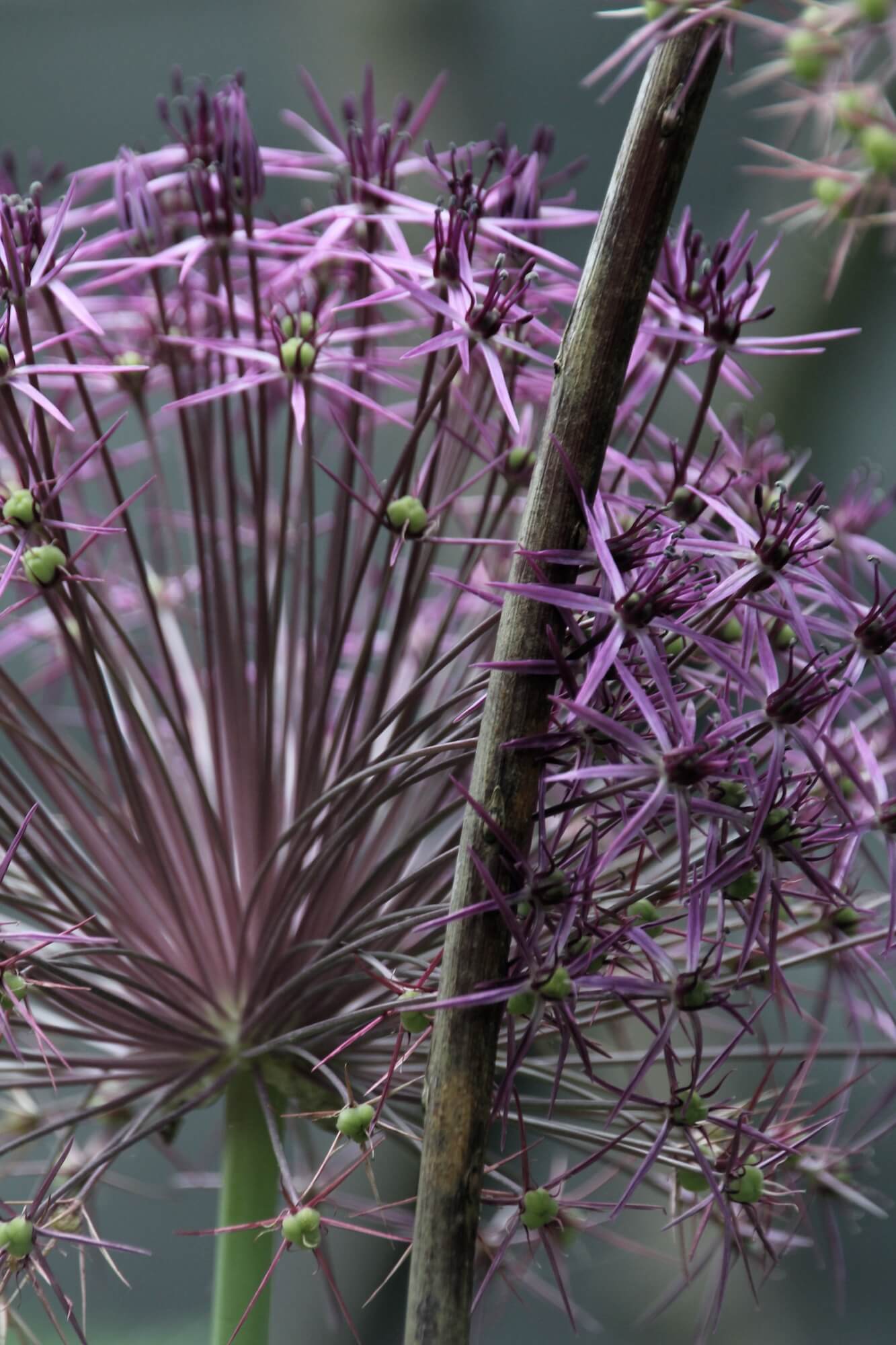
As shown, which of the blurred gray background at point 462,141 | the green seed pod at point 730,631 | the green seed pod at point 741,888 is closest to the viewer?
the green seed pod at point 741,888

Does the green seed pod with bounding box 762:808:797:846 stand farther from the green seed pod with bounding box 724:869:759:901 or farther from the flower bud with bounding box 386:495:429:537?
the flower bud with bounding box 386:495:429:537

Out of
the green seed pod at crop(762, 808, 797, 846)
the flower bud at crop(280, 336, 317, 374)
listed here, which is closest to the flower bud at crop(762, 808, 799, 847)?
the green seed pod at crop(762, 808, 797, 846)

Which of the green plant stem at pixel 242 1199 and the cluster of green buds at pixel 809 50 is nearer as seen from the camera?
the cluster of green buds at pixel 809 50

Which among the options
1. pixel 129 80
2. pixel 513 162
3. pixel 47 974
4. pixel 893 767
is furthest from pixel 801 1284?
pixel 129 80

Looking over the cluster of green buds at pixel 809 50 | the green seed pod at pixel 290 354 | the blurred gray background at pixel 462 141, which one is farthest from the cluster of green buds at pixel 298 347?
the blurred gray background at pixel 462 141

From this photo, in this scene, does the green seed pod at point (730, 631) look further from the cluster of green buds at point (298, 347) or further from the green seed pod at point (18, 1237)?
the green seed pod at point (18, 1237)

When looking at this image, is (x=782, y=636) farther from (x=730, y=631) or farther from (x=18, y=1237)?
(x=18, y=1237)

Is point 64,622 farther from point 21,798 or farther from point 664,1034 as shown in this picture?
point 664,1034

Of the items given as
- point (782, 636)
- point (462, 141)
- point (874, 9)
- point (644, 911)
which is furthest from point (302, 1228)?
point (462, 141)
